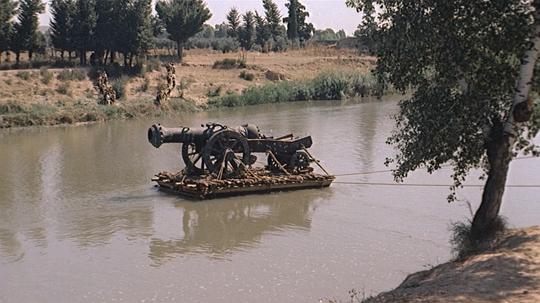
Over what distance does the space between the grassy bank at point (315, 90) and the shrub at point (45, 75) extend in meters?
12.5

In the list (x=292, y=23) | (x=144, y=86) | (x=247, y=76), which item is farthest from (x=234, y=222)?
(x=292, y=23)

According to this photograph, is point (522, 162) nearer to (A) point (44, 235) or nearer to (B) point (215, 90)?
(A) point (44, 235)

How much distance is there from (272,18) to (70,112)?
50.6 m

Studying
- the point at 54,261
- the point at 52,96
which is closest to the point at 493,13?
the point at 54,261

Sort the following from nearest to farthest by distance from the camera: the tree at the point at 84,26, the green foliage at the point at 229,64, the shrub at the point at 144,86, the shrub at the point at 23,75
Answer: the shrub at the point at 23,75 → the shrub at the point at 144,86 → the tree at the point at 84,26 → the green foliage at the point at 229,64

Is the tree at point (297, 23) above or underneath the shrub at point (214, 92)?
above

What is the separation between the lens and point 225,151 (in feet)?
65.1

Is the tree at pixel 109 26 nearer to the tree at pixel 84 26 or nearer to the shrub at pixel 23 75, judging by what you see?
the tree at pixel 84 26

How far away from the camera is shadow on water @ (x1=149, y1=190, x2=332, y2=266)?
1548cm

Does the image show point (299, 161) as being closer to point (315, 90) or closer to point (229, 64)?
point (315, 90)

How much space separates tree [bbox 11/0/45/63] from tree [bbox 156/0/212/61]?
12.8m

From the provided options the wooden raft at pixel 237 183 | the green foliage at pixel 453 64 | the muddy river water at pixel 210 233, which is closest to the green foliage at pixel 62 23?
the muddy river water at pixel 210 233

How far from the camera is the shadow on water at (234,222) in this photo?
15.5 metres

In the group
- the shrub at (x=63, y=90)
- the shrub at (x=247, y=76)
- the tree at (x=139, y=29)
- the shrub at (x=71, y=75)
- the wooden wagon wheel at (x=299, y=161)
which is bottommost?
the wooden wagon wheel at (x=299, y=161)
